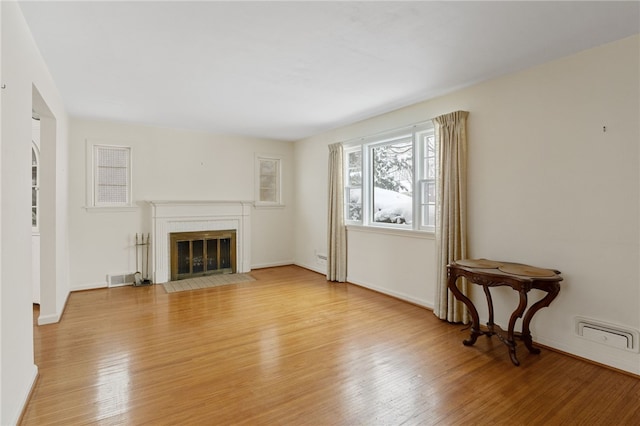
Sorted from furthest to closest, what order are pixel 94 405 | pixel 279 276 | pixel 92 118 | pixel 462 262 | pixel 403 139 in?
1. pixel 279 276
2. pixel 92 118
3. pixel 403 139
4. pixel 462 262
5. pixel 94 405

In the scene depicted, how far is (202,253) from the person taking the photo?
6.02 metres

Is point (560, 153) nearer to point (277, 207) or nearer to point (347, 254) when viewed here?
point (347, 254)

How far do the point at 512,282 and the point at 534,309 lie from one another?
1.22ft

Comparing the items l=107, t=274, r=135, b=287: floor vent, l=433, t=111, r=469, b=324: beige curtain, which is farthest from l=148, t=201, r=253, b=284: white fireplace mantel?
l=433, t=111, r=469, b=324: beige curtain

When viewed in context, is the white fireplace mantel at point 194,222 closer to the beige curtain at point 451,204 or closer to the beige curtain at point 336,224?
the beige curtain at point 336,224

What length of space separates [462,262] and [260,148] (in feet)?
15.3

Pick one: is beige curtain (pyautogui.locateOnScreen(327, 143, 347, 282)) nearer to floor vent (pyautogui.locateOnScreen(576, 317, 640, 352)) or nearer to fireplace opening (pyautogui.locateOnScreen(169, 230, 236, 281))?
fireplace opening (pyautogui.locateOnScreen(169, 230, 236, 281))

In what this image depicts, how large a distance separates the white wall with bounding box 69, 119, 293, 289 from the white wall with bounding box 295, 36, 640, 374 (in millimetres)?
3913

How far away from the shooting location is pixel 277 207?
6938 millimetres

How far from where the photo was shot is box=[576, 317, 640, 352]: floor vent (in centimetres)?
258

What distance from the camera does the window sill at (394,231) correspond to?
4179mm

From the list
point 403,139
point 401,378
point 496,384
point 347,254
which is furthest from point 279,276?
point 496,384

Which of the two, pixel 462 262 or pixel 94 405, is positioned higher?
pixel 462 262

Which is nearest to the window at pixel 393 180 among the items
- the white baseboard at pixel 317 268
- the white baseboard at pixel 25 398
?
the white baseboard at pixel 317 268
